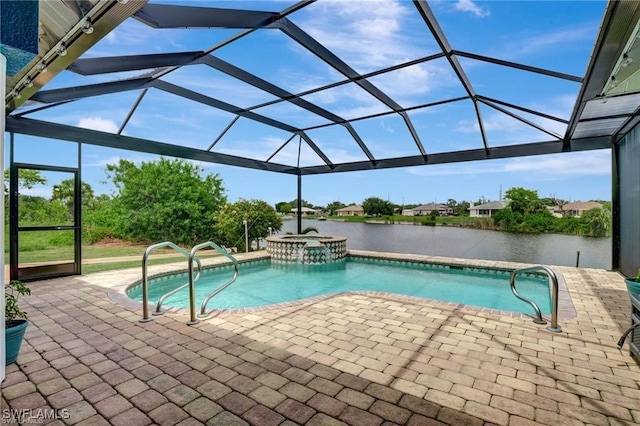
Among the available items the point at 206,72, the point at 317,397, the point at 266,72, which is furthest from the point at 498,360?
the point at 206,72

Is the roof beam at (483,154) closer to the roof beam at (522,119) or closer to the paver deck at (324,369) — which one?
the roof beam at (522,119)

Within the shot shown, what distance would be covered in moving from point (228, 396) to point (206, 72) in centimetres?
486

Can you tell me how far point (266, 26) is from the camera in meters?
3.85

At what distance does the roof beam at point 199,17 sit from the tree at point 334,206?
1397 cm

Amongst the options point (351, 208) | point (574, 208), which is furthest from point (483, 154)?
point (351, 208)

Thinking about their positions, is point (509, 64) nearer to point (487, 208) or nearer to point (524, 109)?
point (524, 109)

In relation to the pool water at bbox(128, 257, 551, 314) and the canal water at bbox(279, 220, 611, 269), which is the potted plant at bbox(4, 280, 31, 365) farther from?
the canal water at bbox(279, 220, 611, 269)

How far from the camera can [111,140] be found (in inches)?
269

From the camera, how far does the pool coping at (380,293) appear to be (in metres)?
4.31

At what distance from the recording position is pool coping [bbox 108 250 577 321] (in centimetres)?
431

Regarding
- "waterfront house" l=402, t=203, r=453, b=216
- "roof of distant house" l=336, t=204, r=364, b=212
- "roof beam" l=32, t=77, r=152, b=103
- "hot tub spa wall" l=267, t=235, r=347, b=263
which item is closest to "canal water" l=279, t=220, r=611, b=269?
"hot tub spa wall" l=267, t=235, r=347, b=263

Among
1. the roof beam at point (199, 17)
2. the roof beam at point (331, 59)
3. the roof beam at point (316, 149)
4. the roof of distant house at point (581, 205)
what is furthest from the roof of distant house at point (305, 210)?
the roof of distant house at point (581, 205)

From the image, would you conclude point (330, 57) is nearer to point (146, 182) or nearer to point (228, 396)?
point (228, 396)

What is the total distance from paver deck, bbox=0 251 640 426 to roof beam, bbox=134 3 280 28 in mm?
3312
